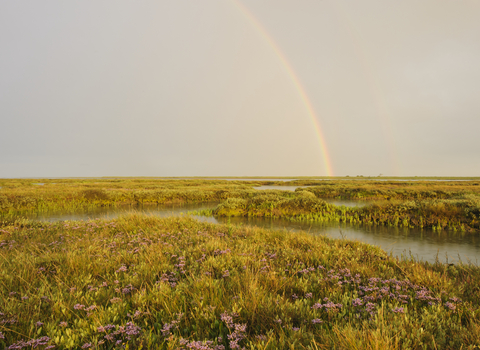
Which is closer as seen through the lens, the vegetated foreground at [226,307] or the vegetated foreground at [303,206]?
the vegetated foreground at [226,307]

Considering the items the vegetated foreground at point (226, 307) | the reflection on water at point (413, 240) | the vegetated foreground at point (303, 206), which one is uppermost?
the vegetated foreground at point (226, 307)

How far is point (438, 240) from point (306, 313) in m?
14.6

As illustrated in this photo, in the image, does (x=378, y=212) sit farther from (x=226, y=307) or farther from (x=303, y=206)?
(x=226, y=307)

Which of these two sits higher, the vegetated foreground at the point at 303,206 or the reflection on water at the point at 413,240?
the vegetated foreground at the point at 303,206

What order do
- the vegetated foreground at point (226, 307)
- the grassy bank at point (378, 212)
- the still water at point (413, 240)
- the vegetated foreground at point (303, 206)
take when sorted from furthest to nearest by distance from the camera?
the vegetated foreground at point (303, 206), the grassy bank at point (378, 212), the still water at point (413, 240), the vegetated foreground at point (226, 307)

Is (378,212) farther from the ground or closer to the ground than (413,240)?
farther from the ground

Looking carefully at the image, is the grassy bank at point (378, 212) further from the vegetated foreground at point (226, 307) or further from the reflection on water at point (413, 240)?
the vegetated foreground at point (226, 307)

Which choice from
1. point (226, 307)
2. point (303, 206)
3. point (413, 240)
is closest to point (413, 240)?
point (413, 240)

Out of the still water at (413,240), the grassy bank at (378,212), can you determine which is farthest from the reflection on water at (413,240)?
the grassy bank at (378,212)

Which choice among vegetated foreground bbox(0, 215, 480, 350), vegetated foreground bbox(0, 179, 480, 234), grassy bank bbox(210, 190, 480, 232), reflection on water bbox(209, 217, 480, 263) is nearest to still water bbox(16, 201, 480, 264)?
reflection on water bbox(209, 217, 480, 263)

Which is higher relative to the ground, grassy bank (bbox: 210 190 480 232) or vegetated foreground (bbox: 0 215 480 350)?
vegetated foreground (bbox: 0 215 480 350)

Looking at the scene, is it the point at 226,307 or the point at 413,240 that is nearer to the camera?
the point at 226,307

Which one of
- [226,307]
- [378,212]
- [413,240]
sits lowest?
[413,240]

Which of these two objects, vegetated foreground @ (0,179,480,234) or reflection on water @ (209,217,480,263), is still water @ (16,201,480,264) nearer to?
reflection on water @ (209,217,480,263)
